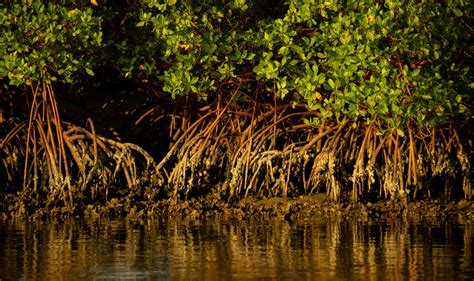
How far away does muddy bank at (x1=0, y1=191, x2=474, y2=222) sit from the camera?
16922 mm

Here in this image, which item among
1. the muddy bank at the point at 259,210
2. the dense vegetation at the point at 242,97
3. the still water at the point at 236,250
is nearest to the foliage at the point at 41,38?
the dense vegetation at the point at 242,97

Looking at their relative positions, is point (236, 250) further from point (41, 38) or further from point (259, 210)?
point (41, 38)

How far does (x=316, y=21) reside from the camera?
17.6 m

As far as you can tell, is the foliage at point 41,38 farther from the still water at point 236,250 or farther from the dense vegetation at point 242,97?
the still water at point 236,250

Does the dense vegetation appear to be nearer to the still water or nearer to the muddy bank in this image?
the muddy bank

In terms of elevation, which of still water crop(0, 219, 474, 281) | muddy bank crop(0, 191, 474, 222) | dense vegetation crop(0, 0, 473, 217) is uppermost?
dense vegetation crop(0, 0, 473, 217)

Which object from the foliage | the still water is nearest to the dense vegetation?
the foliage

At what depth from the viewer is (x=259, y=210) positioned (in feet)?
56.7

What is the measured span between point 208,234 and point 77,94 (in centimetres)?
446

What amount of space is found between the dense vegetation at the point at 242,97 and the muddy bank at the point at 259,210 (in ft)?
0.61

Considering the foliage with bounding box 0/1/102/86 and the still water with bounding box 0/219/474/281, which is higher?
the foliage with bounding box 0/1/102/86

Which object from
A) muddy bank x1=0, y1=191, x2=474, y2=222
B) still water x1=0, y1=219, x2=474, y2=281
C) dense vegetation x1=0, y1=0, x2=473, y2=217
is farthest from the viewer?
muddy bank x1=0, y1=191, x2=474, y2=222

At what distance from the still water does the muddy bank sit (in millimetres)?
643

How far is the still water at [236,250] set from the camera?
12039 millimetres
